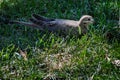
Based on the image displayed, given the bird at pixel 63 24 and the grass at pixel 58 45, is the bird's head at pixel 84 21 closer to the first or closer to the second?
the bird at pixel 63 24

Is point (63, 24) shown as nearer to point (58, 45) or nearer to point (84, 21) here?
point (84, 21)

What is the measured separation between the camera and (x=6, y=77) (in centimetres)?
463

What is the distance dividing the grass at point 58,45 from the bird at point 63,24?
3.5 inches

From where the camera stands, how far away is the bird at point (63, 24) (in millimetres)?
5406

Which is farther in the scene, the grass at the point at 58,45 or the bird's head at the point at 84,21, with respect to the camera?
the bird's head at the point at 84,21

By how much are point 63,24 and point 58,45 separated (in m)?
0.42

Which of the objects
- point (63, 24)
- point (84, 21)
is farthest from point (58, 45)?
point (84, 21)

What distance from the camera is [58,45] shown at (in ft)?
16.9

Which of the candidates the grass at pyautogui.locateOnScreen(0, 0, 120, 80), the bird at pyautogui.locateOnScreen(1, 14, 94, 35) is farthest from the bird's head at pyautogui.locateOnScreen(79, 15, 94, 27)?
the grass at pyautogui.locateOnScreen(0, 0, 120, 80)

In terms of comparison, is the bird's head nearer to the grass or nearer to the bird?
the bird

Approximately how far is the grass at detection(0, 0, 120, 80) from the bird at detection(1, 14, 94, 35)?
0.09m

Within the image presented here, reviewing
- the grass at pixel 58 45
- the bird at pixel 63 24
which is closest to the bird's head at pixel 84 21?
the bird at pixel 63 24

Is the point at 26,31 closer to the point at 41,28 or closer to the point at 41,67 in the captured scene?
the point at 41,28

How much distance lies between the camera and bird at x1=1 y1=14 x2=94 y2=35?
5.41 m
